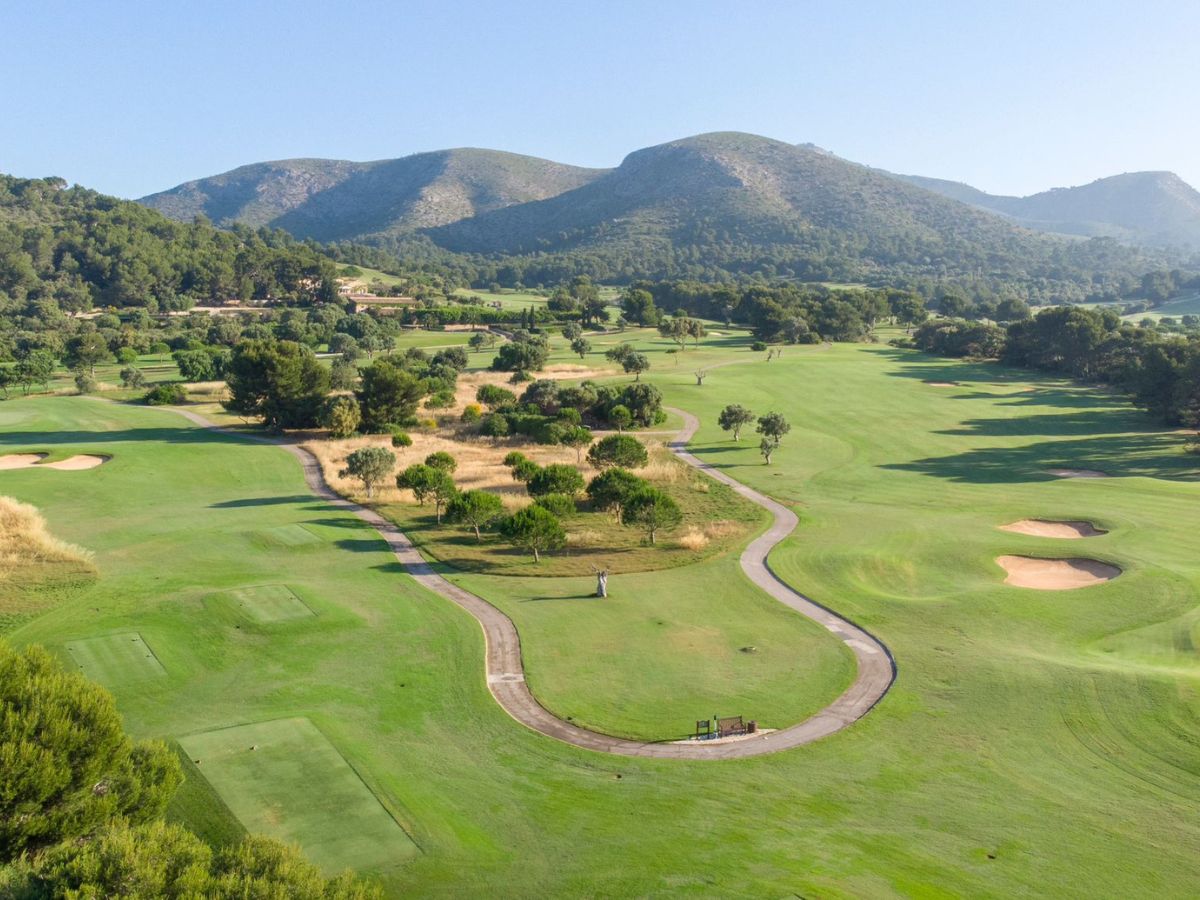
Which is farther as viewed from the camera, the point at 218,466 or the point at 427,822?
the point at 218,466

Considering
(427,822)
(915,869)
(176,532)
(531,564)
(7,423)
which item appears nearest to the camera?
(915,869)

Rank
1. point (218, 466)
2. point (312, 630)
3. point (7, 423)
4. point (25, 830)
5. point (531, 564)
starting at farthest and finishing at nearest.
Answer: point (7, 423) < point (218, 466) < point (531, 564) < point (312, 630) < point (25, 830)

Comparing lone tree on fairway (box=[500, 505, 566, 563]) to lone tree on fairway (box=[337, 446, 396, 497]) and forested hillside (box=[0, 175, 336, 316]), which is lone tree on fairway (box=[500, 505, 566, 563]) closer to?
lone tree on fairway (box=[337, 446, 396, 497])

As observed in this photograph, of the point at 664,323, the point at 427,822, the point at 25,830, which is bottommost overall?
the point at 427,822

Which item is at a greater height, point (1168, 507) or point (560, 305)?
point (560, 305)

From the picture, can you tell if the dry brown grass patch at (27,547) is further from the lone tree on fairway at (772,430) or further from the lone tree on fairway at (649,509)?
the lone tree on fairway at (772,430)

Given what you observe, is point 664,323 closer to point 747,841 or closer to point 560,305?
point 560,305

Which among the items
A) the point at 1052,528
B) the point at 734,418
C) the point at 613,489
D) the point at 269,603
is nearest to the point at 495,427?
the point at 734,418

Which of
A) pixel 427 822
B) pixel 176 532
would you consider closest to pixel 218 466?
pixel 176 532
